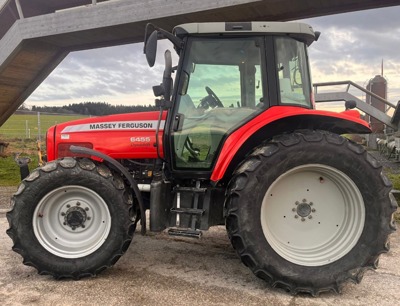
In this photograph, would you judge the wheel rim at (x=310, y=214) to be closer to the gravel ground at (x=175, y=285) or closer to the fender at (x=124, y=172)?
the gravel ground at (x=175, y=285)

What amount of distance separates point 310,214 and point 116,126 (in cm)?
211

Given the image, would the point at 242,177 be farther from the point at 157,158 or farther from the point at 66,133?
the point at 66,133

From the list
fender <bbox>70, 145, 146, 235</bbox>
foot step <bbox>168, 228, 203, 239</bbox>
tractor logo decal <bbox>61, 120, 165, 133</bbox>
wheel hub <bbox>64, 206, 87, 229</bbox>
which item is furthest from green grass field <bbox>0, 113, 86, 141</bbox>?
foot step <bbox>168, 228, 203, 239</bbox>

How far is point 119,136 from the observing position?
396cm

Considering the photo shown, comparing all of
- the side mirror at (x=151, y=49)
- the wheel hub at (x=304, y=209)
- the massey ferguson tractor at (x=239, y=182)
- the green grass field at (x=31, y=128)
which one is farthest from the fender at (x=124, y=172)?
the green grass field at (x=31, y=128)

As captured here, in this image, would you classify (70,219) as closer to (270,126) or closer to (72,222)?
(72,222)

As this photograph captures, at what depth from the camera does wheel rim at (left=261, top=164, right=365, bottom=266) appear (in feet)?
11.1

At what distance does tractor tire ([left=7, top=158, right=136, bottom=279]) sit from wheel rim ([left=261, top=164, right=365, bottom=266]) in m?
1.34

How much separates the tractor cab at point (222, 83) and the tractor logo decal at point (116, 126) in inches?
12.9

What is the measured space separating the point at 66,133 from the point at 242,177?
6.61ft

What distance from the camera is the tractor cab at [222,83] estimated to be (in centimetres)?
354

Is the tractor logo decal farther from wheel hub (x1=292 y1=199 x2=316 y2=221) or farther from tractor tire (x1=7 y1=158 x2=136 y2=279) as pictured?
wheel hub (x1=292 y1=199 x2=316 y2=221)

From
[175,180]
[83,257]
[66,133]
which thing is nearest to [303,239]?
[175,180]

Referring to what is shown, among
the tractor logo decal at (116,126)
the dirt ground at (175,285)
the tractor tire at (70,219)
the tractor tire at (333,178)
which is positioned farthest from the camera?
the tractor logo decal at (116,126)
